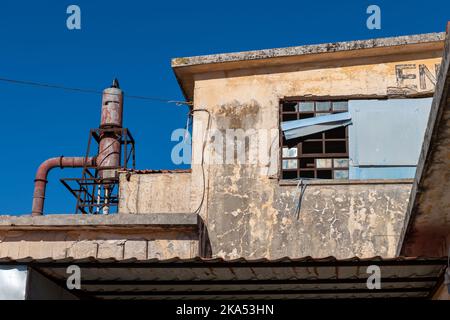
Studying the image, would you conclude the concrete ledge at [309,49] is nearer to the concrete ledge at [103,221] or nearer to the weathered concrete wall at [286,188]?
the weathered concrete wall at [286,188]

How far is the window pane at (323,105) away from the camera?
13547 mm

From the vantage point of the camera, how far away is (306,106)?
13625mm

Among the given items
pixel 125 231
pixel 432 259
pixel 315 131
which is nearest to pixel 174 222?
pixel 125 231

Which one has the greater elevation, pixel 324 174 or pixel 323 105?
pixel 323 105

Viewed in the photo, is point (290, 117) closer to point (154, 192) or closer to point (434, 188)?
point (154, 192)

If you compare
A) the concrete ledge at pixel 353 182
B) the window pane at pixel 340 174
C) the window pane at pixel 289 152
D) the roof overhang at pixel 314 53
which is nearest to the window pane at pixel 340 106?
the roof overhang at pixel 314 53

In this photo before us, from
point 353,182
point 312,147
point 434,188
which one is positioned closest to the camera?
point 434,188

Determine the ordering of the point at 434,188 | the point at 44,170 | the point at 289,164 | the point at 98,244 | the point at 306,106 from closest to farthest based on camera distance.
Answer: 1. the point at 434,188
2. the point at 98,244
3. the point at 289,164
4. the point at 306,106
5. the point at 44,170

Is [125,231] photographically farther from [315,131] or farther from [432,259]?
[432,259]

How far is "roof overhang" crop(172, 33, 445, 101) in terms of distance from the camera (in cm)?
1332

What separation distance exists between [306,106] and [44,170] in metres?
11.0

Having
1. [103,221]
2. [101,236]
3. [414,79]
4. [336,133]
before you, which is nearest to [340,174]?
[336,133]

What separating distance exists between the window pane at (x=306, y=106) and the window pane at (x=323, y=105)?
112 mm

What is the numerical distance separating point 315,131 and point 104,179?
7.67 meters
